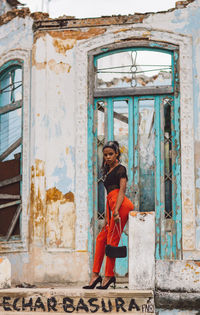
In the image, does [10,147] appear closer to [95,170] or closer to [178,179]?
[95,170]

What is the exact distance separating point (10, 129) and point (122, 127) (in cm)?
222

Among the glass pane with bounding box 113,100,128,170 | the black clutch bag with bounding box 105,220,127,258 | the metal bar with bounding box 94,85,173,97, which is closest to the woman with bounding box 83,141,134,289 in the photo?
the black clutch bag with bounding box 105,220,127,258

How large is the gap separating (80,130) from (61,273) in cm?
239

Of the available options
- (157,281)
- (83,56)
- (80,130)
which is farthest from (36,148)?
(157,281)

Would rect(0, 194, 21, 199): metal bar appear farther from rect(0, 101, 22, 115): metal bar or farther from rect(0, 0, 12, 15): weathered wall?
rect(0, 0, 12, 15): weathered wall

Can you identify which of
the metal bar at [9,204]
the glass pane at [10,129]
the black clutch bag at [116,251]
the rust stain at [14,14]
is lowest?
the black clutch bag at [116,251]

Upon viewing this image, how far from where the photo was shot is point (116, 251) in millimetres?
7281

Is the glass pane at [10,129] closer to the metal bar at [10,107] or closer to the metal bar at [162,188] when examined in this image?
the metal bar at [10,107]

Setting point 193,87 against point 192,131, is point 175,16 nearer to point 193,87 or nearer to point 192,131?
point 193,87

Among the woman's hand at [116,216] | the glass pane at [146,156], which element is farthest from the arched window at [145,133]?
the woman's hand at [116,216]

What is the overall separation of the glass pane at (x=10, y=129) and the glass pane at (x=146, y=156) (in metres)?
2.20

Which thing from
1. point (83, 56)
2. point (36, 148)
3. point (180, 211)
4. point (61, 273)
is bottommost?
point (61, 273)

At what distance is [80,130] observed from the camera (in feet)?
34.9

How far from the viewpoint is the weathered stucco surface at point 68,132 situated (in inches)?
405
